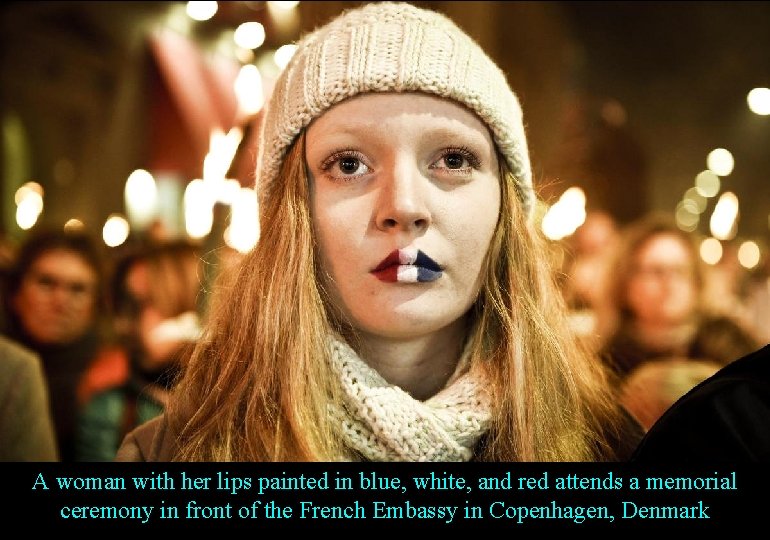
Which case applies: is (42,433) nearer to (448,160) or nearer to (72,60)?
(448,160)

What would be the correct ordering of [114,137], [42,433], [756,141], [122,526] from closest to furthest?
[122,526] < [42,433] < [756,141] < [114,137]

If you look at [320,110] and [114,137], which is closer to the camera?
[320,110]

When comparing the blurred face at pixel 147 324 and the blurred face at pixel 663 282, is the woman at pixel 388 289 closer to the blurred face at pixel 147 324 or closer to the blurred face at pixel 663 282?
the blurred face at pixel 147 324

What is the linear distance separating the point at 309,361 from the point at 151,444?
0.33 m

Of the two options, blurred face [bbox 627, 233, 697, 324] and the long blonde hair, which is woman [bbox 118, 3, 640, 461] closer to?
the long blonde hair

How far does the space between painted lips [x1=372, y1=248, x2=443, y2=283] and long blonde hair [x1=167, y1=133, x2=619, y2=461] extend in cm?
15

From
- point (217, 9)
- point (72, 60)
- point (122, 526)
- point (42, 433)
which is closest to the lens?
point (122, 526)

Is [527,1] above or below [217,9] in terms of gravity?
below

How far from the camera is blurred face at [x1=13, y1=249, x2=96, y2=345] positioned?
6.94ft

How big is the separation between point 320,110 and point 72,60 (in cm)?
406

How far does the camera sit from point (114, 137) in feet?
16.6

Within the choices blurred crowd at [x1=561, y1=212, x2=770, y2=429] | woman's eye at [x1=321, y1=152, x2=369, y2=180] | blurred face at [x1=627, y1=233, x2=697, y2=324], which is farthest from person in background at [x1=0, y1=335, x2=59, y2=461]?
blurred face at [x1=627, y1=233, x2=697, y2=324]

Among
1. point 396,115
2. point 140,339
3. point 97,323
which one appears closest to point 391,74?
point 396,115

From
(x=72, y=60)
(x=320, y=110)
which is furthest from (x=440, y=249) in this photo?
(x=72, y=60)
